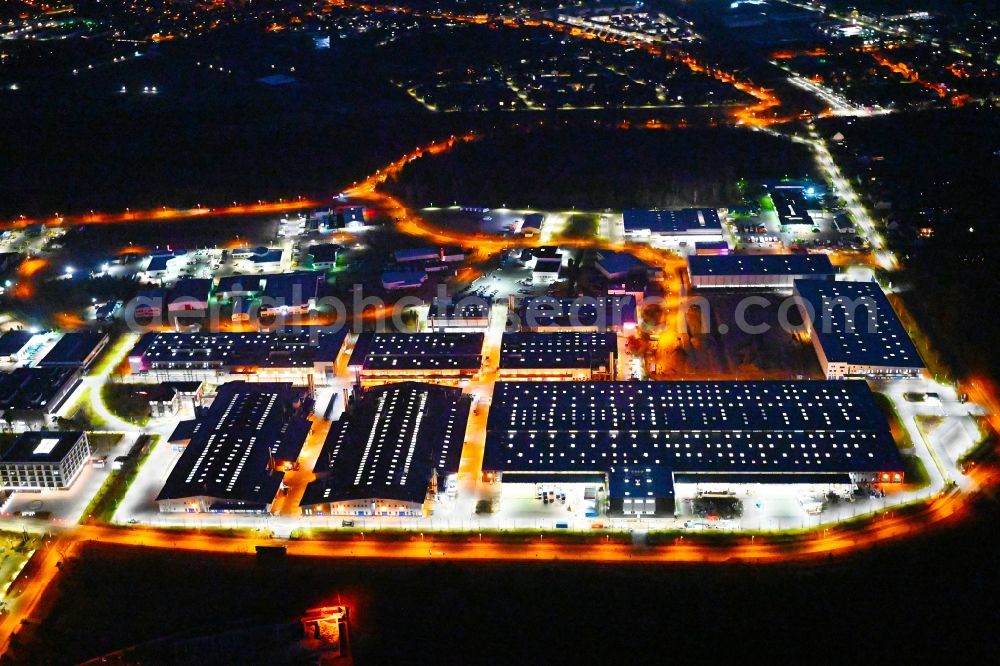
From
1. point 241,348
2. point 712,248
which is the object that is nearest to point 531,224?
point 712,248

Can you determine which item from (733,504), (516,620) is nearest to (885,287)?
(733,504)

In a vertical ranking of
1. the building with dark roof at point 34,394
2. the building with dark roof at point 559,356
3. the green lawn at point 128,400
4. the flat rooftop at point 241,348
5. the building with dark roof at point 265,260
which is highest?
the building with dark roof at point 559,356

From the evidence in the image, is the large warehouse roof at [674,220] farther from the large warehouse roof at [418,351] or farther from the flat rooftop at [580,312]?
the large warehouse roof at [418,351]

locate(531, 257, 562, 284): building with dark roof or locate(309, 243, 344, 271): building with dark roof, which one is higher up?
locate(531, 257, 562, 284): building with dark roof

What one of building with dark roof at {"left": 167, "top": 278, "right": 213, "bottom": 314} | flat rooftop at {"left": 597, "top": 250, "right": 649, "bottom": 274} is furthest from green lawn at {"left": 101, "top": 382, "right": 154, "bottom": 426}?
flat rooftop at {"left": 597, "top": 250, "right": 649, "bottom": 274}

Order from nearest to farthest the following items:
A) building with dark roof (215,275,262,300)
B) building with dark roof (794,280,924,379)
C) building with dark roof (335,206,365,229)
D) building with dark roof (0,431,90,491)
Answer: building with dark roof (0,431,90,491), building with dark roof (794,280,924,379), building with dark roof (215,275,262,300), building with dark roof (335,206,365,229)

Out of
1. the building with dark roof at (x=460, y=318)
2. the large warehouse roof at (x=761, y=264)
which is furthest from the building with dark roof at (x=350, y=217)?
the large warehouse roof at (x=761, y=264)

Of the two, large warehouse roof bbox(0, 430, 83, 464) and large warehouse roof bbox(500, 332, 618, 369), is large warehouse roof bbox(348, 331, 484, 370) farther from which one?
large warehouse roof bbox(0, 430, 83, 464)

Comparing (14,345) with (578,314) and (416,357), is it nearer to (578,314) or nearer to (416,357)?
(416,357)
